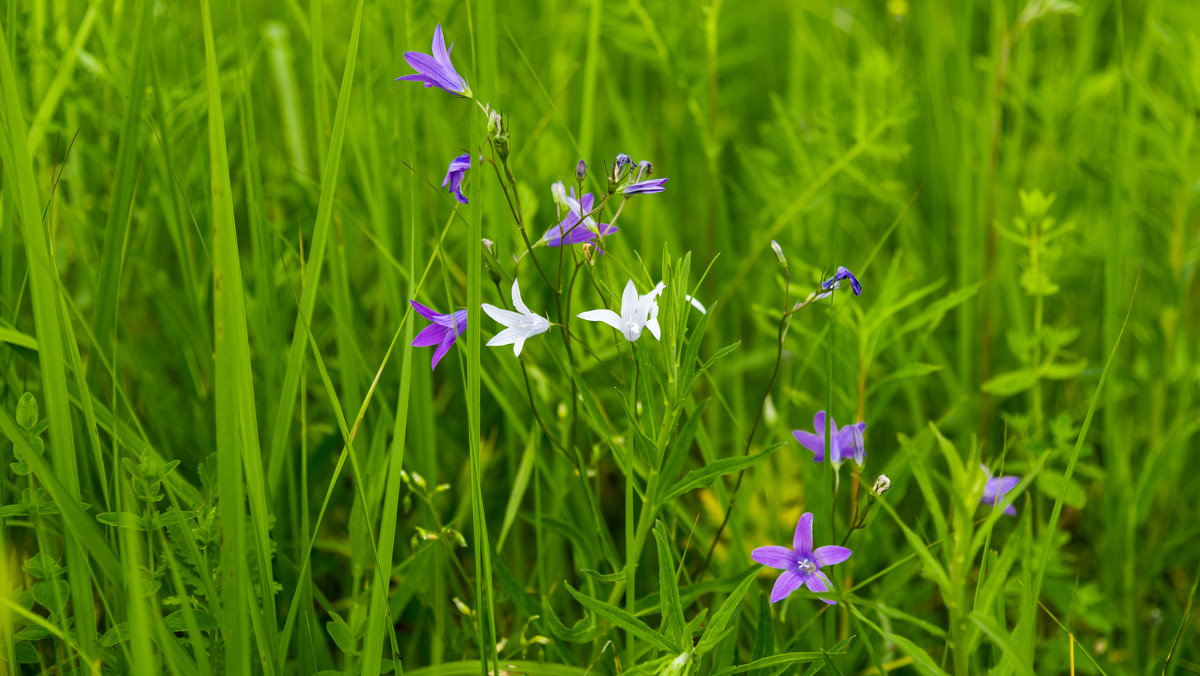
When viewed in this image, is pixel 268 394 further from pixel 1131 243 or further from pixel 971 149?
pixel 1131 243

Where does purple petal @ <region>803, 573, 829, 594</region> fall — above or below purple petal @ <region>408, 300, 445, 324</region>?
below

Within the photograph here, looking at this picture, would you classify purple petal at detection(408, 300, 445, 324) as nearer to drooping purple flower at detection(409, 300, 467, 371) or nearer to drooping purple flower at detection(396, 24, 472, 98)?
drooping purple flower at detection(409, 300, 467, 371)

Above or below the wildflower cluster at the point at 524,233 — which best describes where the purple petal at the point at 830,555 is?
below

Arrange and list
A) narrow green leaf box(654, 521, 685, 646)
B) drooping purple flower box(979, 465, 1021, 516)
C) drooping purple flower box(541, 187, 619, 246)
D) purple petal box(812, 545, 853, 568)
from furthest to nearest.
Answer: drooping purple flower box(979, 465, 1021, 516), drooping purple flower box(541, 187, 619, 246), purple petal box(812, 545, 853, 568), narrow green leaf box(654, 521, 685, 646)

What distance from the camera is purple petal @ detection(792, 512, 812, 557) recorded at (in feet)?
4.61

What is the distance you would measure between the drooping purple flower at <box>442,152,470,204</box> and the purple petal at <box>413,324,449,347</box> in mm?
228

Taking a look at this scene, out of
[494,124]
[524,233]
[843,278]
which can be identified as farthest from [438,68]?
[843,278]

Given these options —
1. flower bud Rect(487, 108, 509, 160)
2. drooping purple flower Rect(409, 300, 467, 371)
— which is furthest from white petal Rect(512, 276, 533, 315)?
flower bud Rect(487, 108, 509, 160)

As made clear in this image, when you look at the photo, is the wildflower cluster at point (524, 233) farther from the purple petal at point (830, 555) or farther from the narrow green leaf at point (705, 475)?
the purple petal at point (830, 555)

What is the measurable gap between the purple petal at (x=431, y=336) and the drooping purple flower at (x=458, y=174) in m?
0.23

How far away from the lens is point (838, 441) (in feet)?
5.64

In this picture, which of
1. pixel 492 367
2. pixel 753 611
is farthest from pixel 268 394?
pixel 753 611

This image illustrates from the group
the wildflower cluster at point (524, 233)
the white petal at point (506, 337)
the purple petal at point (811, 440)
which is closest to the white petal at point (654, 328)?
the wildflower cluster at point (524, 233)

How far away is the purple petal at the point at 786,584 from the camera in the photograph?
54.0 inches
